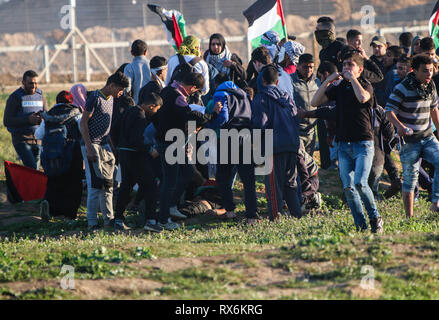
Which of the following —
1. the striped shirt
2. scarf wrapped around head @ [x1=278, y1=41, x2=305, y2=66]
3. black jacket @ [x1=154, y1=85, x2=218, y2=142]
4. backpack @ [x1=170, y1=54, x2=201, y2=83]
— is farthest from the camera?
scarf wrapped around head @ [x1=278, y1=41, x2=305, y2=66]

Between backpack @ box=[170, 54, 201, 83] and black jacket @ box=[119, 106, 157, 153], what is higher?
backpack @ box=[170, 54, 201, 83]

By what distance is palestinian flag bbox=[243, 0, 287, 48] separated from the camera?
13359 millimetres

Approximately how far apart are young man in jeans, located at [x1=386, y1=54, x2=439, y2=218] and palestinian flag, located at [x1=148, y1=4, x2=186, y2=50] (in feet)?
16.3

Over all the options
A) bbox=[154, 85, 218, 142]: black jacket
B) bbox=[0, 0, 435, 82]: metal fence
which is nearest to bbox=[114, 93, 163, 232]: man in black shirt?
bbox=[154, 85, 218, 142]: black jacket

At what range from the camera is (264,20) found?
1341cm

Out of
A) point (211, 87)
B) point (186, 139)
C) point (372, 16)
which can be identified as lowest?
point (186, 139)

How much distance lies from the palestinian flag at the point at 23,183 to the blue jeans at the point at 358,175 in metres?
5.80

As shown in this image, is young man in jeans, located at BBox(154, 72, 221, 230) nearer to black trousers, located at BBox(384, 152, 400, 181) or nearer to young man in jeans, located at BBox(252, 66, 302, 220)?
young man in jeans, located at BBox(252, 66, 302, 220)

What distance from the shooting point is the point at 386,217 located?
10.2 metres

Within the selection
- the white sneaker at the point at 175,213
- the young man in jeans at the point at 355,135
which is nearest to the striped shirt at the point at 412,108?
the young man in jeans at the point at 355,135

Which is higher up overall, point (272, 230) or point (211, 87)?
point (211, 87)
